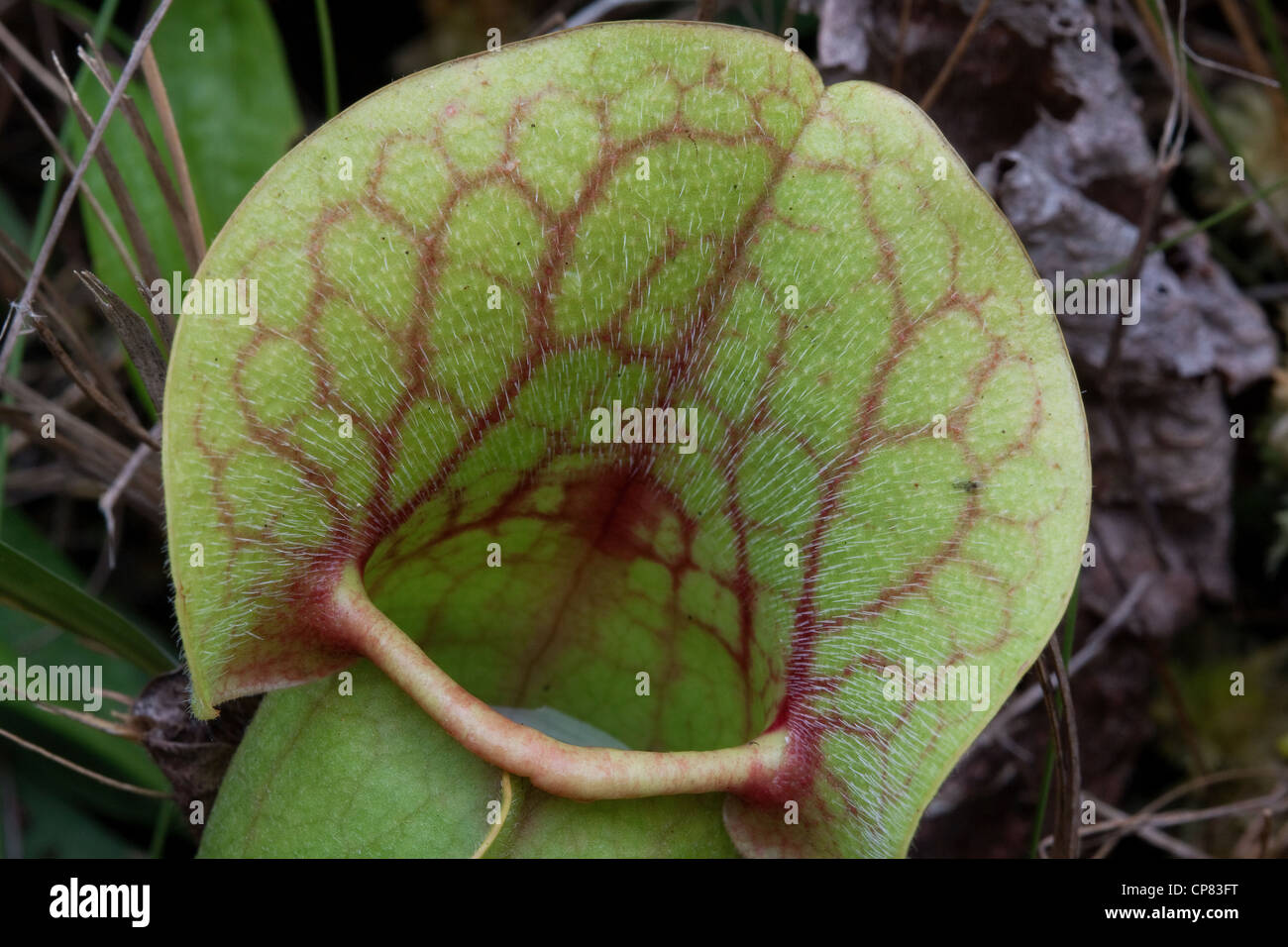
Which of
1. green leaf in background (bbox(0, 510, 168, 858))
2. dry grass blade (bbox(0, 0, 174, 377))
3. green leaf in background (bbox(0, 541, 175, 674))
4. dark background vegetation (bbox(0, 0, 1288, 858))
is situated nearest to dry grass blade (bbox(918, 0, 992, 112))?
dark background vegetation (bbox(0, 0, 1288, 858))

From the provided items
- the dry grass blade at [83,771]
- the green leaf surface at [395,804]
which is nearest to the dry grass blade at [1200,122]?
the green leaf surface at [395,804]

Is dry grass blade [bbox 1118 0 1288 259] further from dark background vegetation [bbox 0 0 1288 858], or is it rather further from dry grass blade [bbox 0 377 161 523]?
dry grass blade [bbox 0 377 161 523]

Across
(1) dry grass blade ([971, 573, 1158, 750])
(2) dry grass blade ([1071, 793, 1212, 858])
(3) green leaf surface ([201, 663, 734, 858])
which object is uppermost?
(1) dry grass blade ([971, 573, 1158, 750])

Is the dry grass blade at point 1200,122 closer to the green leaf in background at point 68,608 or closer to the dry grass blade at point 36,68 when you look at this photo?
the dry grass blade at point 36,68

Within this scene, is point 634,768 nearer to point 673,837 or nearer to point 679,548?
point 673,837

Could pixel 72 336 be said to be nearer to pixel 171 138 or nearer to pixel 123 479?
pixel 123 479

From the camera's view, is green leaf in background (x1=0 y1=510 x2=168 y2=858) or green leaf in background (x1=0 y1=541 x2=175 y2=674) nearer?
green leaf in background (x1=0 y1=541 x2=175 y2=674)
